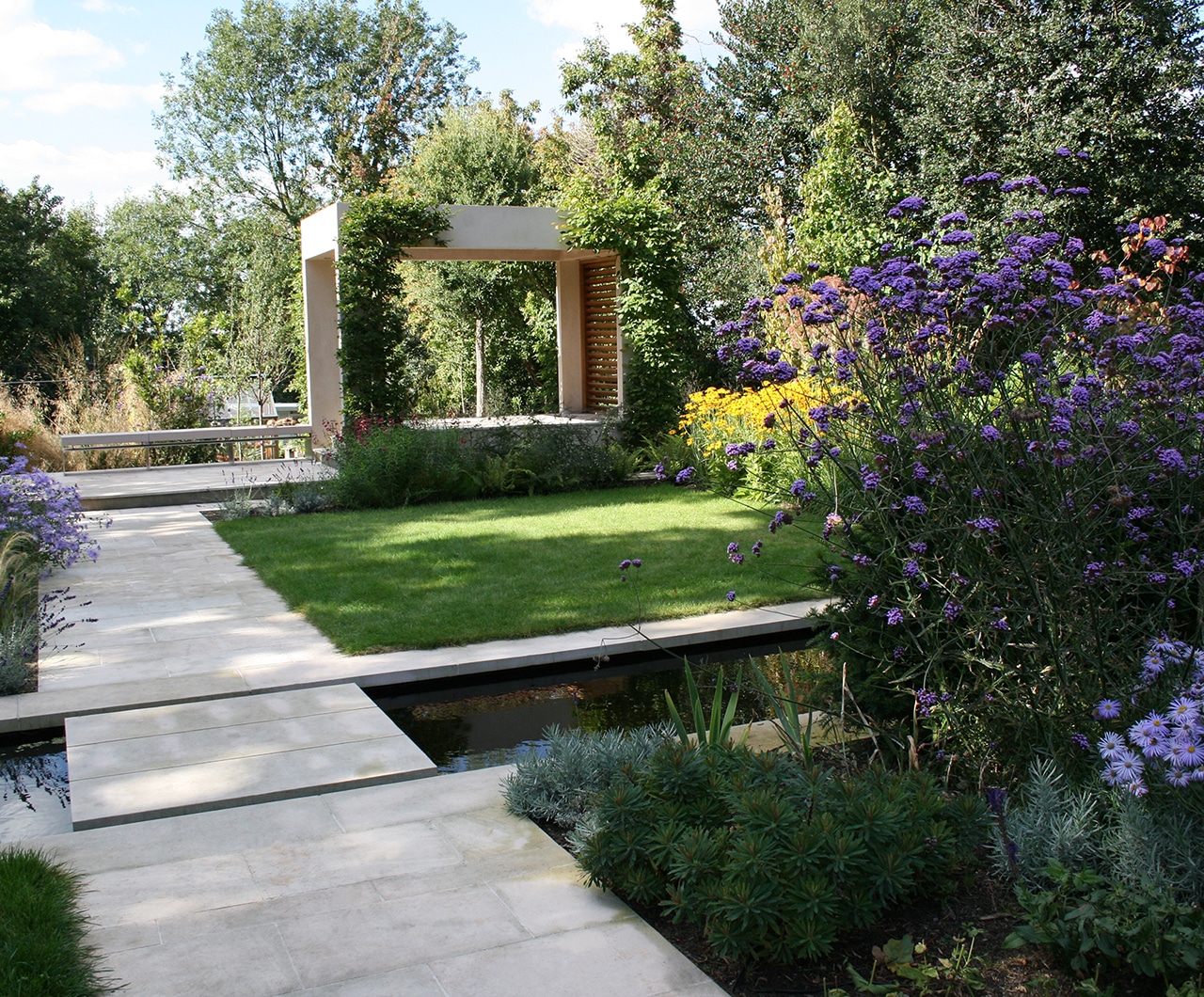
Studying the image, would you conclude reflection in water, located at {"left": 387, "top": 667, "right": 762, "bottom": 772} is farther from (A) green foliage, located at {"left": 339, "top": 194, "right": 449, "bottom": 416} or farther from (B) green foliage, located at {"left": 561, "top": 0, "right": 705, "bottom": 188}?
(B) green foliage, located at {"left": 561, "top": 0, "right": 705, "bottom": 188}

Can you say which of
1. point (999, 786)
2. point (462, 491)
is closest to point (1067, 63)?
point (462, 491)

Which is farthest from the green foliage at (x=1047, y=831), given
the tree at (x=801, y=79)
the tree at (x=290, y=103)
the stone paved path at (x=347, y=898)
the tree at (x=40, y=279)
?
the tree at (x=290, y=103)

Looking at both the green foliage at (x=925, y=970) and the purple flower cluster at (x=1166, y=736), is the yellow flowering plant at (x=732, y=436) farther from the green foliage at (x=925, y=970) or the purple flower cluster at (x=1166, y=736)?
the green foliage at (x=925, y=970)

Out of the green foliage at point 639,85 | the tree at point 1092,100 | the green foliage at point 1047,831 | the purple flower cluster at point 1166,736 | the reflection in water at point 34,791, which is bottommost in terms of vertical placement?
the reflection in water at point 34,791

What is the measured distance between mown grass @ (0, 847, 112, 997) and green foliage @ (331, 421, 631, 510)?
7547 mm

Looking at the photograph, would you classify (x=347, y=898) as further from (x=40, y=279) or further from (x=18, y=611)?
(x=40, y=279)

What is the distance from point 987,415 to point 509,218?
10620mm

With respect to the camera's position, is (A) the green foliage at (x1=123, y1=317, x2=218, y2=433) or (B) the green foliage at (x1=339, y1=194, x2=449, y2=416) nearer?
(B) the green foliage at (x1=339, y1=194, x2=449, y2=416)

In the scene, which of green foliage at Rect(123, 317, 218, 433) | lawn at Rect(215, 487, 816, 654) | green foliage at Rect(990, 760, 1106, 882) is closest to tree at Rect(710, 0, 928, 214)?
lawn at Rect(215, 487, 816, 654)

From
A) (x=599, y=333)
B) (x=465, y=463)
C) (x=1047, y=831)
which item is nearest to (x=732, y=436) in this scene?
(x=465, y=463)

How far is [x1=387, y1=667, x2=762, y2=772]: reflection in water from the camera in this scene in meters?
4.36

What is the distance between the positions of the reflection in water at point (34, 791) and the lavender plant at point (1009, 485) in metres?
2.74

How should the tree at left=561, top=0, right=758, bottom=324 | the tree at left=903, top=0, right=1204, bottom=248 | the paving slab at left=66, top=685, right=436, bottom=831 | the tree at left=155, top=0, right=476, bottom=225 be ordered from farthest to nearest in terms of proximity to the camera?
the tree at left=155, top=0, right=476, bottom=225 → the tree at left=561, top=0, right=758, bottom=324 → the tree at left=903, top=0, right=1204, bottom=248 → the paving slab at left=66, top=685, right=436, bottom=831

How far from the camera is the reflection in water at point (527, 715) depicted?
436cm
